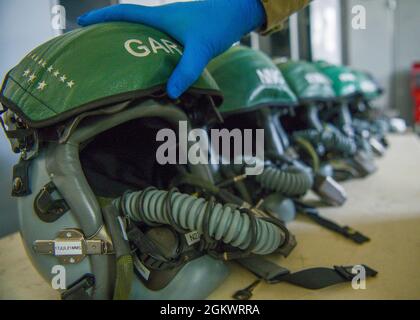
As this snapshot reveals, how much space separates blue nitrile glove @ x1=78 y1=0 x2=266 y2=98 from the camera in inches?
24.5

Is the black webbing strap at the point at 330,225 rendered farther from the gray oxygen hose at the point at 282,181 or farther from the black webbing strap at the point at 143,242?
the black webbing strap at the point at 143,242

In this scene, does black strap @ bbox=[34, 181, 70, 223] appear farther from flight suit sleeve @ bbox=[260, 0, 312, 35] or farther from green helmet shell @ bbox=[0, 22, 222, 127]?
flight suit sleeve @ bbox=[260, 0, 312, 35]

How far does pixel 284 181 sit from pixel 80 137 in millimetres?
516

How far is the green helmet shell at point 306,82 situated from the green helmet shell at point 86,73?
0.83 metres

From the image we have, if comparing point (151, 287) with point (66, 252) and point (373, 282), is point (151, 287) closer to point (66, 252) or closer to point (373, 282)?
Result: point (66, 252)

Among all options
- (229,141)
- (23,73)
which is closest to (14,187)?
(23,73)

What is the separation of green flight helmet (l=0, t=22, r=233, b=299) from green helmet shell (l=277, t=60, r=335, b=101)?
83 centimetres

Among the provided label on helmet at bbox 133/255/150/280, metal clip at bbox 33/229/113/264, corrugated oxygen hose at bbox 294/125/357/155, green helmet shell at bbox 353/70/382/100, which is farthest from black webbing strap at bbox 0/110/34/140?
green helmet shell at bbox 353/70/382/100

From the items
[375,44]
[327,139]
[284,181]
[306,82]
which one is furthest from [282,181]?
[375,44]

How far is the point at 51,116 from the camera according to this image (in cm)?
50

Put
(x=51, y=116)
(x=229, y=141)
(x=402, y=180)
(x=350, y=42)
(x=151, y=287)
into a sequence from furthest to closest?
(x=350, y=42) < (x=402, y=180) < (x=229, y=141) < (x=151, y=287) < (x=51, y=116)

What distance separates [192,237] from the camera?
63 cm

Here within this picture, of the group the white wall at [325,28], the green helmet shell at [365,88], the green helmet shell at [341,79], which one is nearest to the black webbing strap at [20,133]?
the green helmet shell at [341,79]

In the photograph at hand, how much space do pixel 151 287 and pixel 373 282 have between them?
15.4 inches
